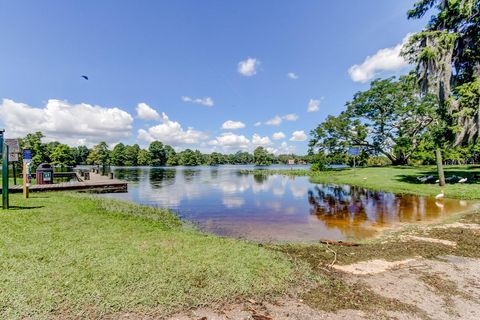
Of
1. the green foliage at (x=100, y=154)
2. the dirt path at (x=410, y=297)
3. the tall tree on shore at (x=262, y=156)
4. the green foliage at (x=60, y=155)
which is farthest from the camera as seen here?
the tall tree on shore at (x=262, y=156)

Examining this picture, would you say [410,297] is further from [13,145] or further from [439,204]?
[13,145]

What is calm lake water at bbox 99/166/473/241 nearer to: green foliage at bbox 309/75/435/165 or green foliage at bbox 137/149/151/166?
green foliage at bbox 309/75/435/165

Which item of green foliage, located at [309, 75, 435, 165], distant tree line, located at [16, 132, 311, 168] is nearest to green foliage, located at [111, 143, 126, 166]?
distant tree line, located at [16, 132, 311, 168]

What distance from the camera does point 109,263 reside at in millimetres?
4926

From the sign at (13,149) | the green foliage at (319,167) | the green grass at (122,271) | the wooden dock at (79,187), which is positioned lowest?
the green grass at (122,271)

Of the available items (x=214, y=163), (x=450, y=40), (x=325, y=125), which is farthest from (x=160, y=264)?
(x=214, y=163)

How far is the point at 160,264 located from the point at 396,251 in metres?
5.45

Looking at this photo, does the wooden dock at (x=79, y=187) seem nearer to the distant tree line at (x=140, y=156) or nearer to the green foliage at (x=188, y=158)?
the distant tree line at (x=140, y=156)

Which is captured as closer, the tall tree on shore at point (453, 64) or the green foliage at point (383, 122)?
the tall tree on shore at point (453, 64)

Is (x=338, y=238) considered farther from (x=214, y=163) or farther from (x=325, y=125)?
(x=214, y=163)

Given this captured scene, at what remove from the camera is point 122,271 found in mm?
4598

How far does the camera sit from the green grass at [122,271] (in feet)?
12.0

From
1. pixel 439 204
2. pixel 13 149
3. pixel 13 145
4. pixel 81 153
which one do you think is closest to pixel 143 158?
pixel 81 153

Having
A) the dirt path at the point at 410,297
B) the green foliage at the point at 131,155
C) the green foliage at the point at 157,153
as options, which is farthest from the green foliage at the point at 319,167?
the green foliage at the point at 131,155
